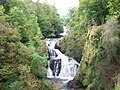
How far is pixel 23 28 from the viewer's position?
2391 centimetres

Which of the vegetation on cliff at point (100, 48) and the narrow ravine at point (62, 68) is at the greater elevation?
the vegetation on cliff at point (100, 48)

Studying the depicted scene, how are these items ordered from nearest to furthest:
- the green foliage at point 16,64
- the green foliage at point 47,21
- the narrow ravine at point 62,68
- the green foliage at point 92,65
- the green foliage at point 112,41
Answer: the green foliage at point 16,64
the green foliage at point 112,41
the green foliage at point 92,65
the narrow ravine at point 62,68
the green foliage at point 47,21

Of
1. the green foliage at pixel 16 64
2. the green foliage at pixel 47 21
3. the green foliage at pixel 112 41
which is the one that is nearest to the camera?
the green foliage at pixel 16 64

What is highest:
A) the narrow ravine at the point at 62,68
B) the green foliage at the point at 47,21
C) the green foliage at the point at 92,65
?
the green foliage at the point at 47,21

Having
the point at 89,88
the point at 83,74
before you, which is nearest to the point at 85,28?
the point at 83,74

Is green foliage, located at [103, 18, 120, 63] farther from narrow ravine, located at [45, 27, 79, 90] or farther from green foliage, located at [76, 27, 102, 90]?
narrow ravine, located at [45, 27, 79, 90]

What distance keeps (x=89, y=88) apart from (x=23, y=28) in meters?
9.20

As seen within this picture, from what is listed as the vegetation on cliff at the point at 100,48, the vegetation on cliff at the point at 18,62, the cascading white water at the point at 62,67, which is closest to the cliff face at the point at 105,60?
the vegetation on cliff at the point at 100,48

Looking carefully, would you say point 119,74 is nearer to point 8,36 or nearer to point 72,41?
point 8,36

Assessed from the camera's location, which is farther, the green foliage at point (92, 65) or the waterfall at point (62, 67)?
the waterfall at point (62, 67)

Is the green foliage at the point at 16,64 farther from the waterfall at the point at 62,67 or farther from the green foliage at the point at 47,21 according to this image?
the green foliage at the point at 47,21

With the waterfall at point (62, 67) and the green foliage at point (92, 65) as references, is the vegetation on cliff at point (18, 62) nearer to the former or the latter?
the green foliage at point (92, 65)

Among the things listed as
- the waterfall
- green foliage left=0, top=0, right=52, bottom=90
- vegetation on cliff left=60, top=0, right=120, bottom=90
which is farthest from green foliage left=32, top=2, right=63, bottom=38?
green foliage left=0, top=0, right=52, bottom=90

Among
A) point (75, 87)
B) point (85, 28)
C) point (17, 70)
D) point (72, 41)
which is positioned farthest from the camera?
point (72, 41)
